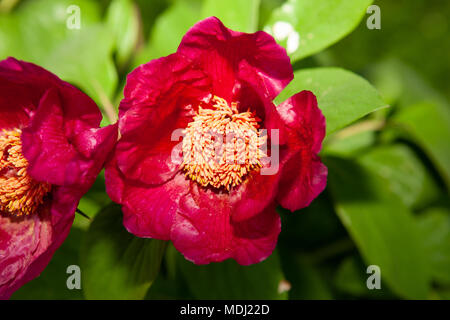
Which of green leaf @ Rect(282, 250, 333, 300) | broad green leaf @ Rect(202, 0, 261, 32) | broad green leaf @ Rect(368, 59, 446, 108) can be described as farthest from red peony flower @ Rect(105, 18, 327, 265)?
broad green leaf @ Rect(368, 59, 446, 108)

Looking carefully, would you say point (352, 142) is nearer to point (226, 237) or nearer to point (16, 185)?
point (226, 237)

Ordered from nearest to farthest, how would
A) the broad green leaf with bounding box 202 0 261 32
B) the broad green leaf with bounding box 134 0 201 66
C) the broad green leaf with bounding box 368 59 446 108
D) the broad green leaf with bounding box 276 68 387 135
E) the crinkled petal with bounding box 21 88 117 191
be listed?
1. the crinkled petal with bounding box 21 88 117 191
2. the broad green leaf with bounding box 276 68 387 135
3. the broad green leaf with bounding box 202 0 261 32
4. the broad green leaf with bounding box 134 0 201 66
5. the broad green leaf with bounding box 368 59 446 108

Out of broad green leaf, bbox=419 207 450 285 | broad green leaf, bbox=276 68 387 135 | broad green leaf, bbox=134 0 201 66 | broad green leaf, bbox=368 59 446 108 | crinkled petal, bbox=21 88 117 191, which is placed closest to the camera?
crinkled petal, bbox=21 88 117 191

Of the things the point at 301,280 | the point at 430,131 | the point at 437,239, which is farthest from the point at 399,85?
the point at 301,280

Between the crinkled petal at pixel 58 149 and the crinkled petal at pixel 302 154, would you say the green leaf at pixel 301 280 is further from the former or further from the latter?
the crinkled petal at pixel 58 149

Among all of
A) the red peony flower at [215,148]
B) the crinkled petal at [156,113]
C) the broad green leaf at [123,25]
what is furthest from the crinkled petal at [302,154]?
the broad green leaf at [123,25]

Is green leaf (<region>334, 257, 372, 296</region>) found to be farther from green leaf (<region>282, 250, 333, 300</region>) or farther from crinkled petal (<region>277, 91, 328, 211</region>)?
crinkled petal (<region>277, 91, 328, 211</region>)
